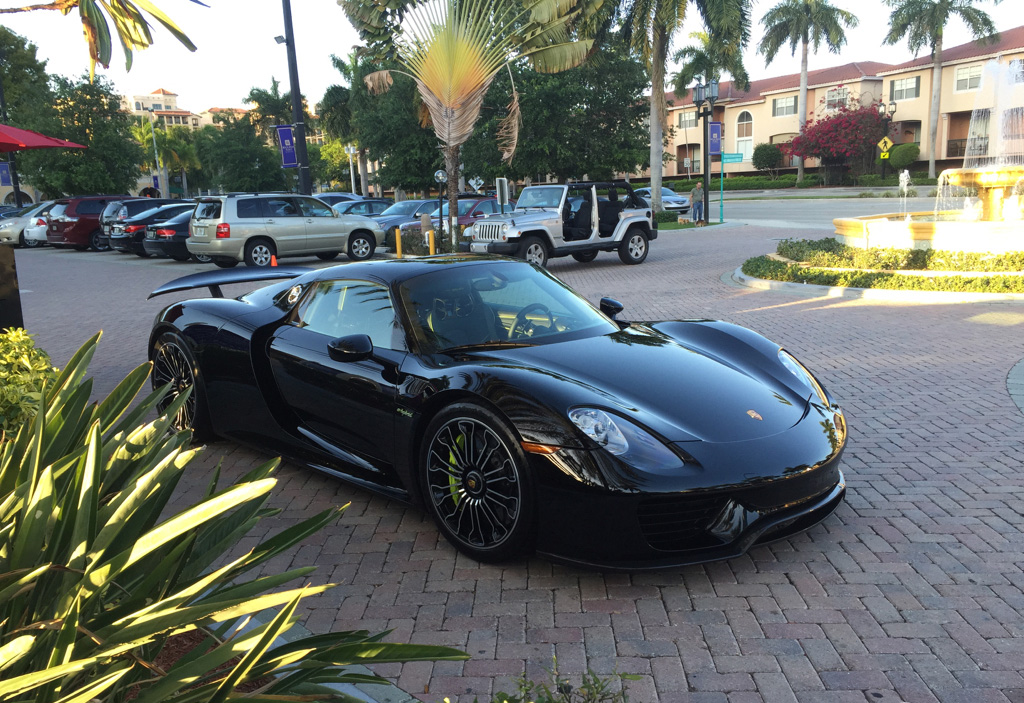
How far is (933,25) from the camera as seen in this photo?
55.1 metres

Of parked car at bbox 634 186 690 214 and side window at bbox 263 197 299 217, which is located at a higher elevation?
side window at bbox 263 197 299 217

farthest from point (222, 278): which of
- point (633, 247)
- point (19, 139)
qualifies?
point (633, 247)

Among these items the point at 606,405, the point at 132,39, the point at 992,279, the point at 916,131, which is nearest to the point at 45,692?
the point at 606,405

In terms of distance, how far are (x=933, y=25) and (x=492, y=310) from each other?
2413 inches

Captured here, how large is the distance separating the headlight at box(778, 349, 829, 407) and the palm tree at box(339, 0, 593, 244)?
1469 cm

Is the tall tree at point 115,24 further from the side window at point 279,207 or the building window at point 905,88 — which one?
the building window at point 905,88

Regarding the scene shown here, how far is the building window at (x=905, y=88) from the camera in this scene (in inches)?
2397

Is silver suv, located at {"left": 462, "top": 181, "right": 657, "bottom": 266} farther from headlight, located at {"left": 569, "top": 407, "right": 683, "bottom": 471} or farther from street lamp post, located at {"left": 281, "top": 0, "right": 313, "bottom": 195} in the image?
headlight, located at {"left": 569, "top": 407, "right": 683, "bottom": 471}

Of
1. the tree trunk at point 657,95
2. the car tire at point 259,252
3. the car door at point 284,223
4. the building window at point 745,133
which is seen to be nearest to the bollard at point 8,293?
the car tire at point 259,252

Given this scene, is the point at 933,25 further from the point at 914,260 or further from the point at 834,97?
the point at 914,260

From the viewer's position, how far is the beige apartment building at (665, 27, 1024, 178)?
57906 millimetres

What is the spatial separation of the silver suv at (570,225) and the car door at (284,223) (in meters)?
4.90

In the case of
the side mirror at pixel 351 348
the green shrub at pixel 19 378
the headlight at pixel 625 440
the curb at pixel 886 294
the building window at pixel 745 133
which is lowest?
the curb at pixel 886 294

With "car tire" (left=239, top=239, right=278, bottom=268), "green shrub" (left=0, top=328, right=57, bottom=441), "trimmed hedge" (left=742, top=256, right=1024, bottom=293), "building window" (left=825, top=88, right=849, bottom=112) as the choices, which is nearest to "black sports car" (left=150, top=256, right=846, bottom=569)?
"green shrub" (left=0, top=328, right=57, bottom=441)
